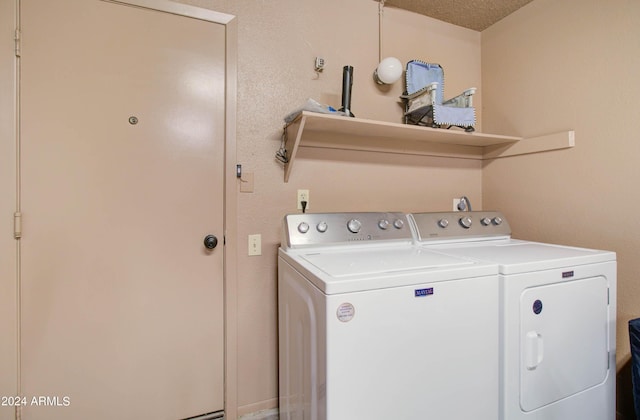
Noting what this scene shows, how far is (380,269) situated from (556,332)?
81 cm

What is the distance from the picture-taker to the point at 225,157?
1566mm

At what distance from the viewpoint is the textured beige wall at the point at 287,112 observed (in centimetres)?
161

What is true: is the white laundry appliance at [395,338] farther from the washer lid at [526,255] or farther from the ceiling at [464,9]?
the ceiling at [464,9]

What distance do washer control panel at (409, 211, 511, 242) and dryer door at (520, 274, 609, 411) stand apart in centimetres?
54

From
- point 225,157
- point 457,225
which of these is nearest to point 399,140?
point 457,225

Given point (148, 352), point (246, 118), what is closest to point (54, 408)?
point (148, 352)

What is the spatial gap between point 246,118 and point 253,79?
23 centimetres

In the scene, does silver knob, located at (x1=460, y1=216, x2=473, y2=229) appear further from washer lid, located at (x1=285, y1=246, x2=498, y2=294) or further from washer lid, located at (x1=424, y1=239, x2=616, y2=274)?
washer lid, located at (x1=285, y1=246, x2=498, y2=294)

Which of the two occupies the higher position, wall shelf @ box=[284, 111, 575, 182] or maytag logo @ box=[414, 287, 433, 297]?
wall shelf @ box=[284, 111, 575, 182]

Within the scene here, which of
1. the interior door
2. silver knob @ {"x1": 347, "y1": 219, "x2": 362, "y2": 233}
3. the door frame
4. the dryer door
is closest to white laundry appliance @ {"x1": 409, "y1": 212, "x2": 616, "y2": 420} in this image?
the dryer door

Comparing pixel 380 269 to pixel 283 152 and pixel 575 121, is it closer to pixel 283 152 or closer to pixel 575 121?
pixel 283 152

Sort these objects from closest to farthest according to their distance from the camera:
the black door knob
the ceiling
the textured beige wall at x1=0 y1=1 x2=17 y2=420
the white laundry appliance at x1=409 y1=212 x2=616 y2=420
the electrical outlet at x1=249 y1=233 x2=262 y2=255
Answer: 1. the white laundry appliance at x1=409 y1=212 x2=616 y2=420
2. the textured beige wall at x1=0 y1=1 x2=17 y2=420
3. the black door knob
4. the electrical outlet at x1=249 y1=233 x2=262 y2=255
5. the ceiling

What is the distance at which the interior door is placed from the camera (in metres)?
1.30

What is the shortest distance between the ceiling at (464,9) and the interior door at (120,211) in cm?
135
